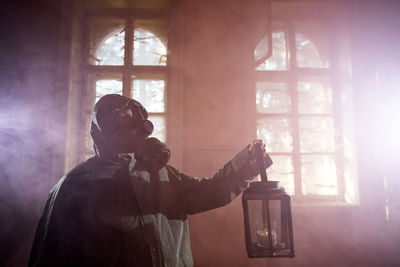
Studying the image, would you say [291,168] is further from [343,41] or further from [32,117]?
[32,117]

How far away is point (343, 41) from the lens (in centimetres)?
279

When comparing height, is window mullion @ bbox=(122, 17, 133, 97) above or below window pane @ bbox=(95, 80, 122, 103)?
above

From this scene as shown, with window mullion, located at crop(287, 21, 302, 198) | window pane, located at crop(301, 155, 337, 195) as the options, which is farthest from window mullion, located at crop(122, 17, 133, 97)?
window pane, located at crop(301, 155, 337, 195)

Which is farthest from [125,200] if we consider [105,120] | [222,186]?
[222,186]

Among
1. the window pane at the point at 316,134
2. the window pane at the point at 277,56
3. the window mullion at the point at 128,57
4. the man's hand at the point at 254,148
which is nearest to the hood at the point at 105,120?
the man's hand at the point at 254,148

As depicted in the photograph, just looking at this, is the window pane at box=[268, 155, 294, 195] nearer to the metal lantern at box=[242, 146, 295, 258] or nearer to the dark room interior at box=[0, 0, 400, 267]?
the dark room interior at box=[0, 0, 400, 267]

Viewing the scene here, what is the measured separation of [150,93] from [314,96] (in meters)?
2.44

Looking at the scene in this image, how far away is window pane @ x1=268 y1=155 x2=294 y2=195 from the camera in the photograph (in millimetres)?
2670

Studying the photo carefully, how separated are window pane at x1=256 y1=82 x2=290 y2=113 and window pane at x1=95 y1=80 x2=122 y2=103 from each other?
6.65 ft

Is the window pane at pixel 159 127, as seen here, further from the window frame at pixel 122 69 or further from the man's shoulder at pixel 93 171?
the man's shoulder at pixel 93 171

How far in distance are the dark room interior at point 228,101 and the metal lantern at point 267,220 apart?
3.39 feet

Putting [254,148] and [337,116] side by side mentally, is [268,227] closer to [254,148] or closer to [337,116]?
[254,148]

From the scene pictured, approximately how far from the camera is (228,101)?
246cm

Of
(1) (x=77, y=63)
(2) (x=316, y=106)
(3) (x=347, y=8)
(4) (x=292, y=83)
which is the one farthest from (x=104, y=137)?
(3) (x=347, y=8)
